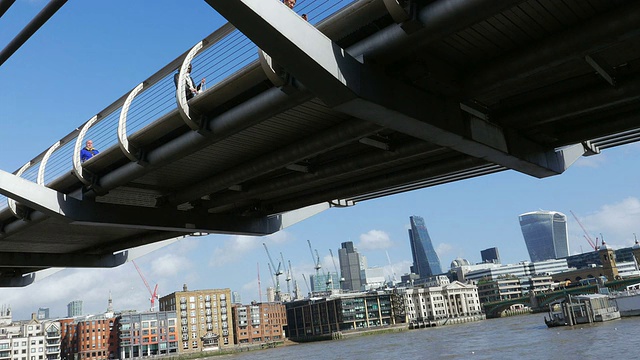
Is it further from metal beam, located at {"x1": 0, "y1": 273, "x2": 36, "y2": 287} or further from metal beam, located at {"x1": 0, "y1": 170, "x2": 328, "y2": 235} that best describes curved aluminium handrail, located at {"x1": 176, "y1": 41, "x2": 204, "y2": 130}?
metal beam, located at {"x1": 0, "y1": 273, "x2": 36, "y2": 287}

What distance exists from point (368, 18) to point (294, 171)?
8132 millimetres

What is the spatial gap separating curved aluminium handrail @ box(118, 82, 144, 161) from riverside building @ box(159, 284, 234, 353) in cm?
12185

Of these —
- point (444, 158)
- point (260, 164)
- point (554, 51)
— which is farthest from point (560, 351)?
point (554, 51)

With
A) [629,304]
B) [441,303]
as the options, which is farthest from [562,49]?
[441,303]

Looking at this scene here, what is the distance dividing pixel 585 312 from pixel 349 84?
74039 mm

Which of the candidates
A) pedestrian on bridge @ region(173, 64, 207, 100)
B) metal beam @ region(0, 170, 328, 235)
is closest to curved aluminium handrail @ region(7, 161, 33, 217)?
metal beam @ region(0, 170, 328, 235)

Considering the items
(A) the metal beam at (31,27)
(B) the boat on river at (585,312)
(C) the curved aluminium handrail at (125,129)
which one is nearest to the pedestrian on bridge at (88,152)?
(C) the curved aluminium handrail at (125,129)

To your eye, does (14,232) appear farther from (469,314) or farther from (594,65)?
(469,314)

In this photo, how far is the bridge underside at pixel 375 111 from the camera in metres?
7.16

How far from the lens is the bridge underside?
716 centimetres

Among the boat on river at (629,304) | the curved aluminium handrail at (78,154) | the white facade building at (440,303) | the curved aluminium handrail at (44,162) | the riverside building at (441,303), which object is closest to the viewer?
the curved aluminium handrail at (78,154)

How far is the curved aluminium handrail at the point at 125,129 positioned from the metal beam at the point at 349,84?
6209 mm

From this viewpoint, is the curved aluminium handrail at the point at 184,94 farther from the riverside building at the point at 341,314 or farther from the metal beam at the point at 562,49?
the riverside building at the point at 341,314

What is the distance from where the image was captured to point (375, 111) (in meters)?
8.23
